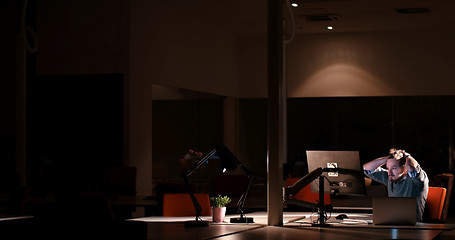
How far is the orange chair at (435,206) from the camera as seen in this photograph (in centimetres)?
627

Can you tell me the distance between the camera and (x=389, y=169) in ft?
21.1

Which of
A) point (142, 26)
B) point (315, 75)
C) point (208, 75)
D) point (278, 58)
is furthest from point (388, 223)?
point (315, 75)

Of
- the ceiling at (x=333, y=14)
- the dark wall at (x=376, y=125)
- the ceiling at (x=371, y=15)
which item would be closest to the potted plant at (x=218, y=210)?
the ceiling at (x=333, y=14)

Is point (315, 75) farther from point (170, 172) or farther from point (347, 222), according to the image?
point (347, 222)

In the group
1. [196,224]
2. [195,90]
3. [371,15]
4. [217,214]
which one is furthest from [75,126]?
[196,224]

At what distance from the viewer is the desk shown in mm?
4777

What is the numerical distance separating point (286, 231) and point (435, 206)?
183 centimetres

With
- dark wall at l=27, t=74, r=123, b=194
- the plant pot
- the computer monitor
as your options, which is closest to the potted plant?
the plant pot

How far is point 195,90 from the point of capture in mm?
13602

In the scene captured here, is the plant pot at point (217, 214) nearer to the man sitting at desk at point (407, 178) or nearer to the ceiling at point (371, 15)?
the man sitting at desk at point (407, 178)

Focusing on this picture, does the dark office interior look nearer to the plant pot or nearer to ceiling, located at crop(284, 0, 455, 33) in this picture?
ceiling, located at crop(284, 0, 455, 33)

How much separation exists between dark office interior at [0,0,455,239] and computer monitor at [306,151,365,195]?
1.65m

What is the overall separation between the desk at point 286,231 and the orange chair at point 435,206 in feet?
2.22

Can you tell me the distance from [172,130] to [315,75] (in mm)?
3820
